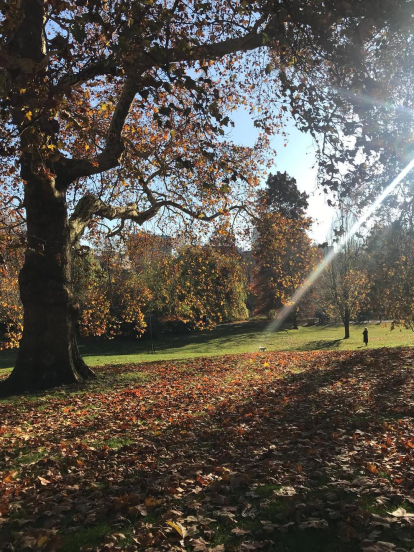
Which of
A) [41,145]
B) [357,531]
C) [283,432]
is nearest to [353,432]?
[283,432]

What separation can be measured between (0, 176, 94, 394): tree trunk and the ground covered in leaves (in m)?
1.09

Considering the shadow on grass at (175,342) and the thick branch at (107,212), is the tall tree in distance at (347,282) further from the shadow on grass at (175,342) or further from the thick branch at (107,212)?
the thick branch at (107,212)

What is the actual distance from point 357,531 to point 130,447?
370cm

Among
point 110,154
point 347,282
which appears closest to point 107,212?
point 110,154

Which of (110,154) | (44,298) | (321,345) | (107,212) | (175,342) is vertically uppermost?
(110,154)

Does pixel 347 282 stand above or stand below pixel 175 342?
above

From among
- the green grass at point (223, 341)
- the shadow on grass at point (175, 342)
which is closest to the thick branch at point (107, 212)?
the green grass at point (223, 341)

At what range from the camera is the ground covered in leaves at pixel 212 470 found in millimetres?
3570

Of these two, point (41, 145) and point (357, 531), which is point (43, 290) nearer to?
point (41, 145)

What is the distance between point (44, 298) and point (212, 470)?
7.68 meters

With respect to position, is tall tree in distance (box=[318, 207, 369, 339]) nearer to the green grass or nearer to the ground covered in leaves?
the green grass

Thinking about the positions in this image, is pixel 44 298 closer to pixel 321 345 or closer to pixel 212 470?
pixel 212 470

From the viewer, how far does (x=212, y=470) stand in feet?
16.8

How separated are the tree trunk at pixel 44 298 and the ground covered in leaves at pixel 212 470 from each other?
43.1 inches
